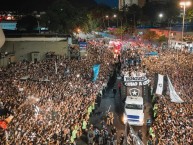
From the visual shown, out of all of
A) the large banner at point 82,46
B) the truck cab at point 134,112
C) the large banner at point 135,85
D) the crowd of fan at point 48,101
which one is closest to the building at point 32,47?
the large banner at point 82,46

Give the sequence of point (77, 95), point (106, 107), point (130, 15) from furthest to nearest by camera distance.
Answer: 1. point (130, 15)
2. point (106, 107)
3. point (77, 95)

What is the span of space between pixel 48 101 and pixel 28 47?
2225 centimetres

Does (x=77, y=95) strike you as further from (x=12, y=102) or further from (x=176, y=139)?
(x=176, y=139)

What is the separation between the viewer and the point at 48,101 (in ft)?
62.7

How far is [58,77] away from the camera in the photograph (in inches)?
998

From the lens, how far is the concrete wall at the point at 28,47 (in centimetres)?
3981

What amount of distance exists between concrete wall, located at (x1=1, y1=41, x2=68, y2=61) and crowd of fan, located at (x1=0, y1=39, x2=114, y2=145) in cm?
1086

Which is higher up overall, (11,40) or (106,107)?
(11,40)

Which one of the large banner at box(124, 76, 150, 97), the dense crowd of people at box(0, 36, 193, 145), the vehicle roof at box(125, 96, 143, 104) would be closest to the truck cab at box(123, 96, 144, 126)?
the vehicle roof at box(125, 96, 143, 104)

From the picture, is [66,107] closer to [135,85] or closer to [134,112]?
[134,112]

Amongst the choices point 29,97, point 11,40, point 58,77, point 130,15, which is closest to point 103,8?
point 130,15

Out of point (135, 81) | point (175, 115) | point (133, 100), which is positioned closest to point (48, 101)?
point (133, 100)

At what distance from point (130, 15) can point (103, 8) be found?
52.7ft

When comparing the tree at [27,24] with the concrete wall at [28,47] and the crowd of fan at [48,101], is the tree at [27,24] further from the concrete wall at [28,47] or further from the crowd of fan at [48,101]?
the crowd of fan at [48,101]
